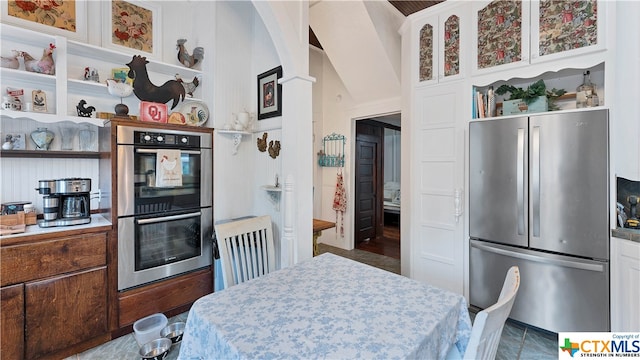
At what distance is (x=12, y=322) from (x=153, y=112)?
1.64 m

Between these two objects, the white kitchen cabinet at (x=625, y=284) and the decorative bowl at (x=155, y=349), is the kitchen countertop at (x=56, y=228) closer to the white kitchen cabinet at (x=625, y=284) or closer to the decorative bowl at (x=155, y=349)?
the decorative bowl at (x=155, y=349)

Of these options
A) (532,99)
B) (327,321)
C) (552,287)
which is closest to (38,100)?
(327,321)

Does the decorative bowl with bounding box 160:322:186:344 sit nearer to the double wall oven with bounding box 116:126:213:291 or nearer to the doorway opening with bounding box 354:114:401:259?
the double wall oven with bounding box 116:126:213:291

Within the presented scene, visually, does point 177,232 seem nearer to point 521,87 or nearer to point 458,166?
point 458,166

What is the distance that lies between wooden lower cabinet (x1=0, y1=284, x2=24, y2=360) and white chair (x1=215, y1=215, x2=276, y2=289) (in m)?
1.23

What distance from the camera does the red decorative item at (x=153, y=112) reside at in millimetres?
2311

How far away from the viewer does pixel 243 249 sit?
1803 millimetres

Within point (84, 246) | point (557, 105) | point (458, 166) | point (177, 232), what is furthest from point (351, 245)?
point (84, 246)

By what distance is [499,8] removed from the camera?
2402mm

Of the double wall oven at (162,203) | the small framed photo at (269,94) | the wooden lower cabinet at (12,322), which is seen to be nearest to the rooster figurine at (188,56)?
the small framed photo at (269,94)

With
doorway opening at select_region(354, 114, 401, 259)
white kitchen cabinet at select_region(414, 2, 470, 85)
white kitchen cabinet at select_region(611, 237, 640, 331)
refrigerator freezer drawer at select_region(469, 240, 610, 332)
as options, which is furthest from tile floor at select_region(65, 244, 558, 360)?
white kitchen cabinet at select_region(414, 2, 470, 85)

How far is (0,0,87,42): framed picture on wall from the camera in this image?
2086mm

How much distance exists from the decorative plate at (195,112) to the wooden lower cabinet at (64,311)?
1426 millimetres

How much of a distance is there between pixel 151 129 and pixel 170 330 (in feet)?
5.21
